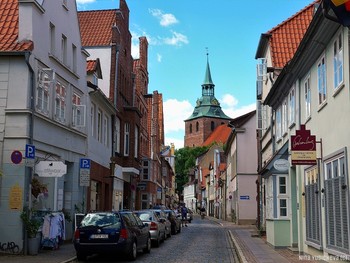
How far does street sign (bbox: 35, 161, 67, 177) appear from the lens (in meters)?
17.7

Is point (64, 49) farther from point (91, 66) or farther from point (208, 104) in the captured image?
point (208, 104)

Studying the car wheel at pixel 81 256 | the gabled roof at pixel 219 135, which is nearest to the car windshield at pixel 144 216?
the car wheel at pixel 81 256

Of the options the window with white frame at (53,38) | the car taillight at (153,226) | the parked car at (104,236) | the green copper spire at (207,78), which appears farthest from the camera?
the green copper spire at (207,78)

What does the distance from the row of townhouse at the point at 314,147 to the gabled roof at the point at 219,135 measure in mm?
104911

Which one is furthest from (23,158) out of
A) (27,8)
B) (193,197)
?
(193,197)

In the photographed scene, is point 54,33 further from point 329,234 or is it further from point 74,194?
point 329,234

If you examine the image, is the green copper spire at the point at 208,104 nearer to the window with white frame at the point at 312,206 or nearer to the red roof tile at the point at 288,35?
the red roof tile at the point at 288,35

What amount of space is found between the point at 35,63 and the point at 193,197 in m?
114

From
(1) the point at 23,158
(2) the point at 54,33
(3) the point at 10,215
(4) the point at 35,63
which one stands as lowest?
(3) the point at 10,215

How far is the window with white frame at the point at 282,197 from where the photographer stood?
20281 mm

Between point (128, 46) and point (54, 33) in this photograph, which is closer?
point (54, 33)

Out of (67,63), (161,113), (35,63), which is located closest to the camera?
(35,63)

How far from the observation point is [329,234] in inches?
528

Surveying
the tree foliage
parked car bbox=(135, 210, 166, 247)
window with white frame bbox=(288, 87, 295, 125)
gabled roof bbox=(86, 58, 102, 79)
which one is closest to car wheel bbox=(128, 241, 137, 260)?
parked car bbox=(135, 210, 166, 247)
